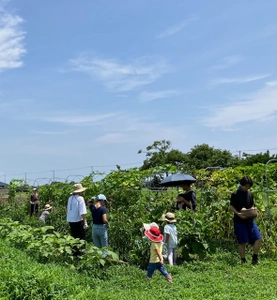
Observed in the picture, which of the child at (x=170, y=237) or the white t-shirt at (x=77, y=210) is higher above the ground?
the white t-shirt at (x=77, y=210)

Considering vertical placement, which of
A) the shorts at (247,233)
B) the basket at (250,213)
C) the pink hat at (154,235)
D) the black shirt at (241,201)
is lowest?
the shorts at (247,233)

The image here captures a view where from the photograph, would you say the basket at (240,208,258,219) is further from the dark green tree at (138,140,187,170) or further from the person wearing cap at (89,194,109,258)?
the dark green tree at (138,140,187,170)

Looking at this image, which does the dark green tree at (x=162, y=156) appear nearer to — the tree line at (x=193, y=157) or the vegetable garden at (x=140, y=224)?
the tree line at (x=193, y=157)

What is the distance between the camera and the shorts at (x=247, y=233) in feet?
24.6

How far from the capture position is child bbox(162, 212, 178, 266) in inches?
A: 296

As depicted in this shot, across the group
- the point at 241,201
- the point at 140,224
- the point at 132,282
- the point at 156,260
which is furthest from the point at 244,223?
the point at 132,282

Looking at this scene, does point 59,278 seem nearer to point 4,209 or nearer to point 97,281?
point 97,281

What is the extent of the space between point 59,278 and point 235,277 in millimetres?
2689

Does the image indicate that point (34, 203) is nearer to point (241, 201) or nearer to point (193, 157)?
point (241, 201)

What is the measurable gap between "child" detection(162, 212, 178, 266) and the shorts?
1.12 m

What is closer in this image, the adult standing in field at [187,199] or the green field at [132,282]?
the green field at [132,282]

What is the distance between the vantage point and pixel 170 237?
24.8ft

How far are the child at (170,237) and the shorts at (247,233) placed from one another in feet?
3.66

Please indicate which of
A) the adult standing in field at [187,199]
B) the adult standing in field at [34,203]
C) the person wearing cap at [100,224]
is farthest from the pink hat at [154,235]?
the adult standing in field at [34,203]
